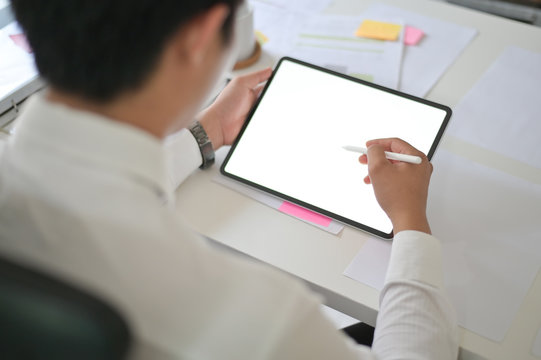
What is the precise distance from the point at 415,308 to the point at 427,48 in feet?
2.39

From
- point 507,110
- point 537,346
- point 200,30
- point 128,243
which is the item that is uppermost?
point 200,30

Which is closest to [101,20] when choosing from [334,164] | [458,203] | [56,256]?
[56,256]

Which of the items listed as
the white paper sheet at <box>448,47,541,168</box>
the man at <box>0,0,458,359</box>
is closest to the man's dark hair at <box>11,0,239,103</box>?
the man at <box>0,0,458,359</box>

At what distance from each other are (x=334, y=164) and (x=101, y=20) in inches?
21.9

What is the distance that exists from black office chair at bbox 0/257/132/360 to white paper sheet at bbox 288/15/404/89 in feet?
3.00

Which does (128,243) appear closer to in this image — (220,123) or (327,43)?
(220,123)

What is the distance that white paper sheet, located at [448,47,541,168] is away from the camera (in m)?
1.09

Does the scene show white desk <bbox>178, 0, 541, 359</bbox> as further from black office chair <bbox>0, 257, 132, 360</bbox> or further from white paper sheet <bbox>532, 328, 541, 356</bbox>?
black office chair <bbox>0, 257, 132, 360</bbox>

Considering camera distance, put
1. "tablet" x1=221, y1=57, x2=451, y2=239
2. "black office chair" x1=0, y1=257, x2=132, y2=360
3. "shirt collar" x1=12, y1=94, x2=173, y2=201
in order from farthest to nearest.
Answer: "tablet" x1=221, y1=57, x2=451, y2=239
"shirt collar" x1=12, y1=94, x2=173, y2=201
"black office chair" x1=0, y1=257, x2=132, y2=360

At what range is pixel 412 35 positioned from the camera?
1328mm

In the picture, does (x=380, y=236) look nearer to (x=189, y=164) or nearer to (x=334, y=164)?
(x=334, y=164)

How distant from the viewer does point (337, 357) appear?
618 mm

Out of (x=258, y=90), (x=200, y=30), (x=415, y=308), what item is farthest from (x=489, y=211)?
(x=200, y=30)

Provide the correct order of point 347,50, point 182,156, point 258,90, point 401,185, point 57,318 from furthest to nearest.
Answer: point 347,50 < point 258,90 < point 182,156 < point 401,185 < point 57,318
